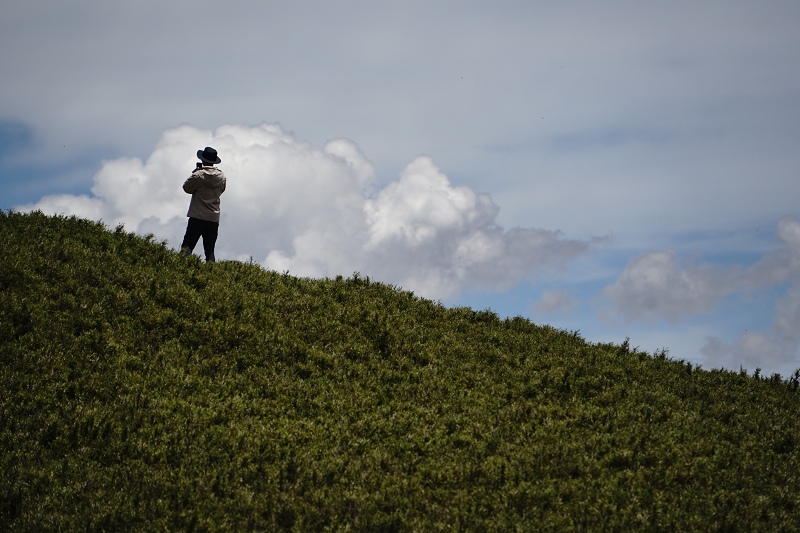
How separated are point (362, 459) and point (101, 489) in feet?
14.7

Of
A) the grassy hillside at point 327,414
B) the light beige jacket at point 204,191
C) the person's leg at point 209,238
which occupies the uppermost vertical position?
the light beige jacket at point 204,191

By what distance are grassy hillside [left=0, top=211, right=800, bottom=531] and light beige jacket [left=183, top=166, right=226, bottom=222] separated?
1.52 meters

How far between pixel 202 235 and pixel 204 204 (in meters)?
0.99

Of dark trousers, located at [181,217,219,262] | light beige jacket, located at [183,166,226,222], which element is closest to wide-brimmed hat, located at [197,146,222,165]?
light beige jacket, located at [183,166,226,222]

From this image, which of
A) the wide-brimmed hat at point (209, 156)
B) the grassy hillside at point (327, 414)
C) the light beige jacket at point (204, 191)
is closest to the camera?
the grassy hillside at point (327, 414)

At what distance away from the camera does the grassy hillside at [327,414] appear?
11719 mm

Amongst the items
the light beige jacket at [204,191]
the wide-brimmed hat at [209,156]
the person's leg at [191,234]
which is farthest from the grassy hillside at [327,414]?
the wide-brimmed hat at [209,156]

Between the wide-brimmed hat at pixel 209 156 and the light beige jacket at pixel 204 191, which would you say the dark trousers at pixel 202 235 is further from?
the wide-brimmed hat at pixel 209 156

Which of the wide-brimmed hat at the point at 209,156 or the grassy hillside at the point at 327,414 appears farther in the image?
the wide-brimmed hat at the point at 209,156

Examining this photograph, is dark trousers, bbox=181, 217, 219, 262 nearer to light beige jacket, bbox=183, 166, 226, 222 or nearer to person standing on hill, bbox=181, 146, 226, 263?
person standing on hill, bbox=181, 146, 226, 263

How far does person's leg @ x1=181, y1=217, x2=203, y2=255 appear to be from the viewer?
21531 millimetres

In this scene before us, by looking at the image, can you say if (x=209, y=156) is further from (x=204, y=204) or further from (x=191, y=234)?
(x=191, y=234)

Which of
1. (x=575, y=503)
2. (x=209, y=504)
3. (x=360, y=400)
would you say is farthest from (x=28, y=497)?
(x=575, y=503)

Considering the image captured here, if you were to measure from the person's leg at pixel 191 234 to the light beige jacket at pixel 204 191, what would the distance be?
0.21m
